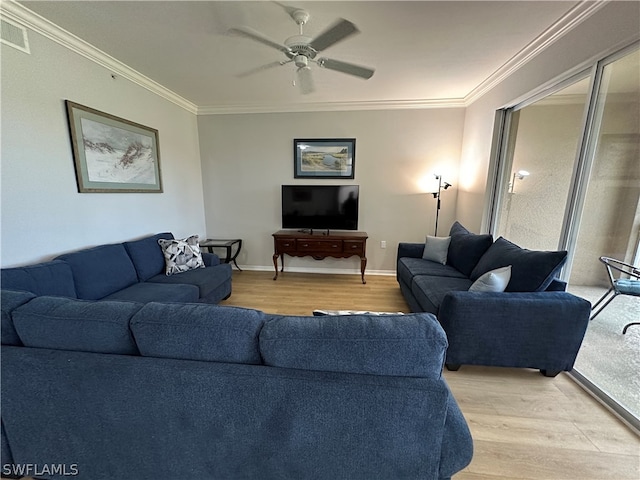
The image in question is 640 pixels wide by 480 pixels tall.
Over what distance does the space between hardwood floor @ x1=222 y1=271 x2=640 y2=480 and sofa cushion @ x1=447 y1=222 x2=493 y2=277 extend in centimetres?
107

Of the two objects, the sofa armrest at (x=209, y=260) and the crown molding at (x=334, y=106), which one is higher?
the crown molding at (x=334, y=106)

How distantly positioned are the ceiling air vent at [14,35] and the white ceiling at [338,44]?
0.18 m

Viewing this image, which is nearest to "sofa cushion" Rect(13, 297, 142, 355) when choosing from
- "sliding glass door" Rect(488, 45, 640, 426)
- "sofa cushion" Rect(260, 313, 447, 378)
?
"sofa cushion" Rect(260, 313, 447, 378)

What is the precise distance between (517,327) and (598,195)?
1.15m

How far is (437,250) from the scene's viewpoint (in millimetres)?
3225

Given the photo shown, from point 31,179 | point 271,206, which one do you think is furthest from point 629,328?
point 31,179

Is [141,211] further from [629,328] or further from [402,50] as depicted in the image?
[629,328]

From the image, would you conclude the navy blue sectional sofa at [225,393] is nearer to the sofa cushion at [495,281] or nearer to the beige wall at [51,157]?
the sofa cushion at [495,281]

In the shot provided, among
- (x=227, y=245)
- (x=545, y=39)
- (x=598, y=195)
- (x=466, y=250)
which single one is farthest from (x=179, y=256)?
(x=545, y=39)

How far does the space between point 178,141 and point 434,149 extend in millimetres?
3762

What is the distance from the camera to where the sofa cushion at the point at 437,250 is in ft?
10.4

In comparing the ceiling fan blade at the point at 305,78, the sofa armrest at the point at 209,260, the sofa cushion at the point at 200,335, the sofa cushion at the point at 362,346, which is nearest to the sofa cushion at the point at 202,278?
the sofa armrest at the point at 209,260

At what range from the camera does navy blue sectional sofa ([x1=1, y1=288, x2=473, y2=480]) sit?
90 cm

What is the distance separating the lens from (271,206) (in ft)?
14.0
